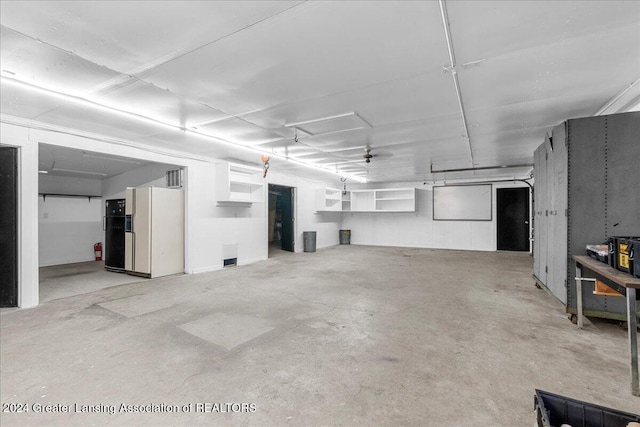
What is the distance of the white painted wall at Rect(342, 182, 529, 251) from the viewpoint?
32.7ft

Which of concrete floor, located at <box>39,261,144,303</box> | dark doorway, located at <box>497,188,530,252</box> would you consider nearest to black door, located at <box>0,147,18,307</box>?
concrete floor, located at <box>39,261,144,303</box>

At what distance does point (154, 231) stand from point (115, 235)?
158 cm

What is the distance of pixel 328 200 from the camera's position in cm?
1070

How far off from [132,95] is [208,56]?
1.35 metres

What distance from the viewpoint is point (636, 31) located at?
6.72ft

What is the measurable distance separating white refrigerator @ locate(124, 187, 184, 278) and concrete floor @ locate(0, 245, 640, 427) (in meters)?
1.26

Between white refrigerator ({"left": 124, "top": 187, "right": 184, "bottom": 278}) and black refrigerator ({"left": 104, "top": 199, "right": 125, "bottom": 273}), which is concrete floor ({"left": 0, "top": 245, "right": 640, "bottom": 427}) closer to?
white refrigerator ({"left": 124, "top": 187, "right": 184, "bottom": 278})

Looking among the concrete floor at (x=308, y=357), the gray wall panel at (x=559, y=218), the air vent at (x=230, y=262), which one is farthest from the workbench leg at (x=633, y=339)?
the air vent at (x=230, y=262)

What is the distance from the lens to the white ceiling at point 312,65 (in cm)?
187

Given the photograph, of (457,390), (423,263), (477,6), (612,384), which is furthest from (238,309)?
(423,263)

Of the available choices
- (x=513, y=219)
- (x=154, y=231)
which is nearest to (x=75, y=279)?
(x=154, y=231)

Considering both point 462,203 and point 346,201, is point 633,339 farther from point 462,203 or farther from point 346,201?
point 346,201

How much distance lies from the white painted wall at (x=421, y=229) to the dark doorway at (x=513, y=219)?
0.59 ft

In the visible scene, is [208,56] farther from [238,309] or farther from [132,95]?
[238,309]
